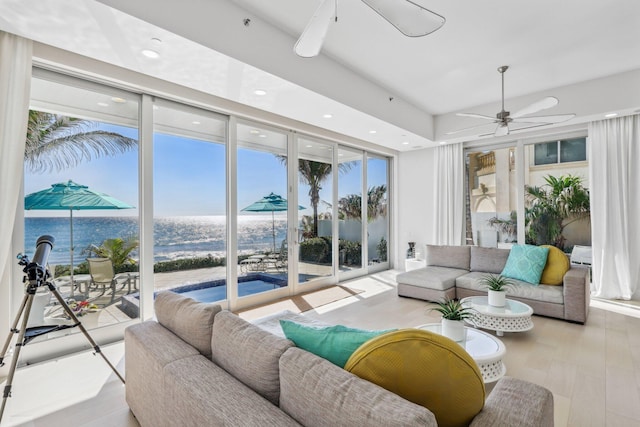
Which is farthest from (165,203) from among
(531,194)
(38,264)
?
(531,194)

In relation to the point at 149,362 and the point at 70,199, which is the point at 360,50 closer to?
the point at 70,199

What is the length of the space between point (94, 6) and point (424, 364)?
2.67 m

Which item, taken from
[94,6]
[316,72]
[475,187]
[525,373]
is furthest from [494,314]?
[94,6]

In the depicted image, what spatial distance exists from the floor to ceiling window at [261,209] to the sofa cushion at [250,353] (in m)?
2.77

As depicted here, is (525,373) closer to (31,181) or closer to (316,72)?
(316,72)

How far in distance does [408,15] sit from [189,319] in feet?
6.64

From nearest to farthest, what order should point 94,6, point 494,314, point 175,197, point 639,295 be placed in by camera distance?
1. point 94,6
2. point 494,314
3. point 175,197
4. point 639,295

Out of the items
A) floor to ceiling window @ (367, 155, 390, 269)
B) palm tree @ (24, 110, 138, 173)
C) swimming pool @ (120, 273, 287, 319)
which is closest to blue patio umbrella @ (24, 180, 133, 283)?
palm tree @ (24, 110, 138, 173)

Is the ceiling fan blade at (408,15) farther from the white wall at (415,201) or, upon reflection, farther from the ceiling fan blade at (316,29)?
the white wall at (415,201)

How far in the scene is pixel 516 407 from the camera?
1016mm

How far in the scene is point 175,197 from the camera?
3627mm

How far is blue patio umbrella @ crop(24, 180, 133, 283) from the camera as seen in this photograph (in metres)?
2.73

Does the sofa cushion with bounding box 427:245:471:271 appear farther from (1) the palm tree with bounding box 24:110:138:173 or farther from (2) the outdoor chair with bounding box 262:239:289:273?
(1) the palm tree with bounding box 24:110:138:173

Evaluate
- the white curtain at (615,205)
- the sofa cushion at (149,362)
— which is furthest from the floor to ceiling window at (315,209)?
the white curtain at (615,205)
